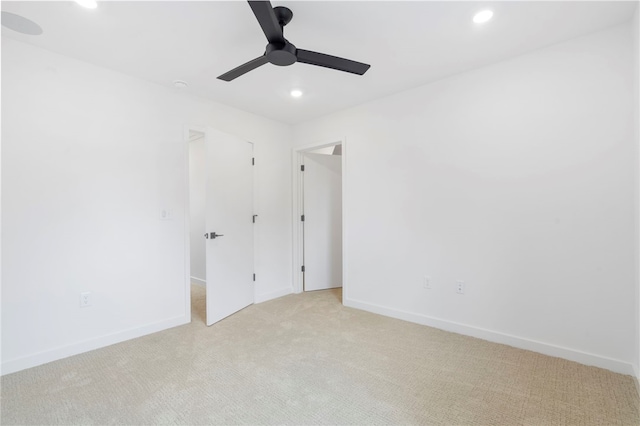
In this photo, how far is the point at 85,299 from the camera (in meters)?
2.43

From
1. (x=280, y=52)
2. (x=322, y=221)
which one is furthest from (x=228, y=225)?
(x=280, y=52)

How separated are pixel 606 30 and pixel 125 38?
11.4 ft

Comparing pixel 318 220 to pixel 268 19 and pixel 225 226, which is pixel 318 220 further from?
pixel 268 19

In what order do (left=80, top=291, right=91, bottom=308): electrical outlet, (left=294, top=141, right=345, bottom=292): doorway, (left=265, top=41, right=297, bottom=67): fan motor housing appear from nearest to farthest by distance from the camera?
(left=265, top=41, right=297, bottom=67): fan motor housing, (left=80, top=291, right=91, bottom=308): electrical outlet, (left=294, top=141, right=345, bottom=292): doorway

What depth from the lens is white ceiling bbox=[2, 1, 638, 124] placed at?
1.81 metres

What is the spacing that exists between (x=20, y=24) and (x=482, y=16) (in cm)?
307

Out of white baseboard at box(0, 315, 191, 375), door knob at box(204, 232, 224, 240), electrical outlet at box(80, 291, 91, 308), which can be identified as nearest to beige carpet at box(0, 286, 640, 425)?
white baseboard at box(0, 315, 191, 375)

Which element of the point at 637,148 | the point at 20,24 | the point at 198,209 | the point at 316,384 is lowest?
the point at 316,384

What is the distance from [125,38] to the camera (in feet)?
6.93

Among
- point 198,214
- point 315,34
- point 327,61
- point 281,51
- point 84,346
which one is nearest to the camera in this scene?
point 281,51

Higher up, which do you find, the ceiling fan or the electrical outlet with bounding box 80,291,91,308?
the ceiling fan

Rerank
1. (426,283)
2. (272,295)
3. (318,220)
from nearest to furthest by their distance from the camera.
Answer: (426,283) → (272,295) → (318,220)

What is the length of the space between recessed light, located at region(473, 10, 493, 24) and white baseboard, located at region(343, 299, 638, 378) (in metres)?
2.44

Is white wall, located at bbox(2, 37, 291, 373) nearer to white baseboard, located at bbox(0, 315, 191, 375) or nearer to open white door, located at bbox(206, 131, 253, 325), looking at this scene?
white baseboard, located at bbox(0, 315, 191, 375)
